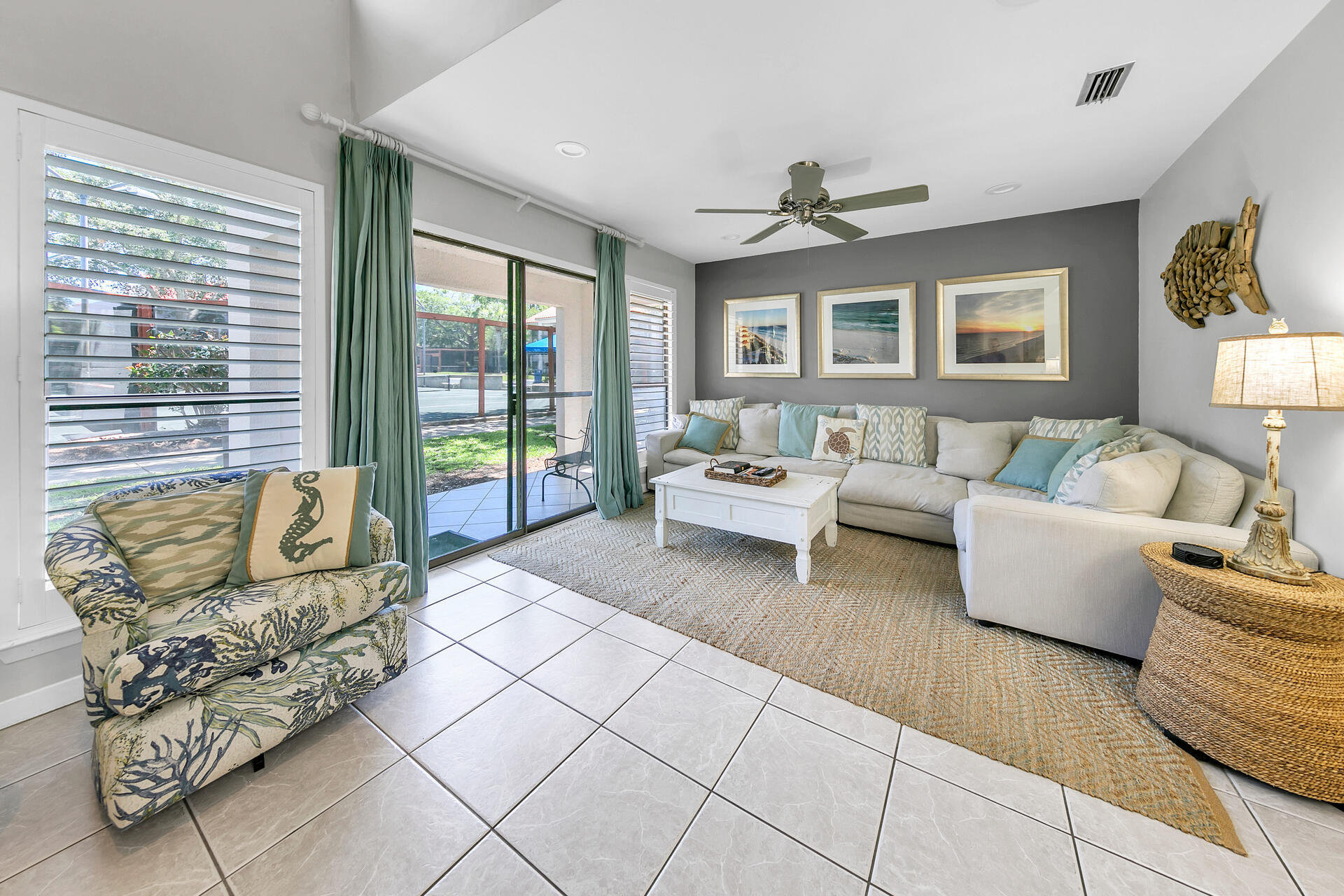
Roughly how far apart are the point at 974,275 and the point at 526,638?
4.35 m

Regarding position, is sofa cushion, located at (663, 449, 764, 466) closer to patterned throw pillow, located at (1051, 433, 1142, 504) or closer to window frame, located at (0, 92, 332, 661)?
patterned throw pillow, located at (1051, 433, 1142, 504)

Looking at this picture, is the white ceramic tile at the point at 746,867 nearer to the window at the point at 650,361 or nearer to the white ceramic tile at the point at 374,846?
the white ceramic tile at the point at 374,846

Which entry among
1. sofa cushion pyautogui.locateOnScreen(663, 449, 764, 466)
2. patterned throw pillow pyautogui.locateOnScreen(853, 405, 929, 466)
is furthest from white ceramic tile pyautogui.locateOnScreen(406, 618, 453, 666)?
patterned throw pillow pyautogui.locateOnScreen(853, 405, 929, 466)

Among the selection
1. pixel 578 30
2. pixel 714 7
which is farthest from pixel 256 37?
pixel 714 7

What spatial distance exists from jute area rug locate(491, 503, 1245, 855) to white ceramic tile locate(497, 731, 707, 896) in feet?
2.39

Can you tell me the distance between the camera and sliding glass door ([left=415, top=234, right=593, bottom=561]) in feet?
10.1

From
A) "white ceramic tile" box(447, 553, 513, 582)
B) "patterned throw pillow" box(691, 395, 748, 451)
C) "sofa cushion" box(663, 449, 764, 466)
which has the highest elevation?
"patterned throw pillow" box(691, 395, 748, 451)

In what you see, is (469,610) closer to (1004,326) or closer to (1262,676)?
(1262,676)

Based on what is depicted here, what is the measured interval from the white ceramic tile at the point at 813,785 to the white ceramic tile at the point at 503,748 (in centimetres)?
56

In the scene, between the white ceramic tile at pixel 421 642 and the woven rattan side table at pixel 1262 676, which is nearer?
the woven rattan side table at pixel 1262 676

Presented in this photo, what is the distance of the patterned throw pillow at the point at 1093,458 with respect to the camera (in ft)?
8.11

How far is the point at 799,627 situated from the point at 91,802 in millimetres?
2462

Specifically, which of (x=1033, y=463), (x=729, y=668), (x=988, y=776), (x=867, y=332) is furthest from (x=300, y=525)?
(x=867, y=332)

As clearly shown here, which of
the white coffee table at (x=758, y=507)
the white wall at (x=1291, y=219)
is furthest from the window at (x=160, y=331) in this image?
the white wall at (x=1291, y=219)
